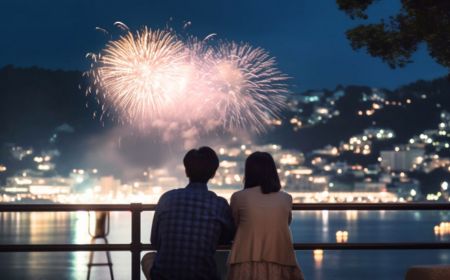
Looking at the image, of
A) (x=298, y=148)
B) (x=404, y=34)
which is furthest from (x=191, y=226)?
(x=298, y=148)

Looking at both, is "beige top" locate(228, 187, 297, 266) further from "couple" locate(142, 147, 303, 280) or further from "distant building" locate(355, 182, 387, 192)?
"distant building" locate(355, 182, 387, 192)

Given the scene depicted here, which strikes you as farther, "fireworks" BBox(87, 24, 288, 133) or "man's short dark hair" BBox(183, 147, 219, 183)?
"fireworks" BBox(87, 24, 288, 133)

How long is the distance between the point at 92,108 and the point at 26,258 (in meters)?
110

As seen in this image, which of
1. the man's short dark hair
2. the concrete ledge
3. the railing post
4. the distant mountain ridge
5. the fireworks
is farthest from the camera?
the distant mountain ridge

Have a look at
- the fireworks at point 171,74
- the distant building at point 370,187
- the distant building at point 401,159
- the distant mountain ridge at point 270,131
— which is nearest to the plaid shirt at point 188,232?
the fireworks at point 171,74

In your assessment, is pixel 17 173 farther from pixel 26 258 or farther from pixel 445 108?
Answer: pixel 26 258

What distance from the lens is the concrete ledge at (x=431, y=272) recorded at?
5094mm

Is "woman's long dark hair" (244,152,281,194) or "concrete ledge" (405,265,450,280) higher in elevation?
"woman's long dark hair" (244,152,281,194)

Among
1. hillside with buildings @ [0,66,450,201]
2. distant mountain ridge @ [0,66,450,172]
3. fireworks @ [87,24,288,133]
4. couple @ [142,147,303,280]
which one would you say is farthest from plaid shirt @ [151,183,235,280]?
distant mountain ridge @ [0,66,450,172]

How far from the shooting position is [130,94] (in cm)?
2495

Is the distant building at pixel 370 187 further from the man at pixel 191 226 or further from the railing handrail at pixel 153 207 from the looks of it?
the man at pixel 191 226

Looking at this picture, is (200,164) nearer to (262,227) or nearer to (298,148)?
(262,227)

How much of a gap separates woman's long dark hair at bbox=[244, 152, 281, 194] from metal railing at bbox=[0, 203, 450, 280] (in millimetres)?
1438

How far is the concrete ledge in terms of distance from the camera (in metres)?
5.09
